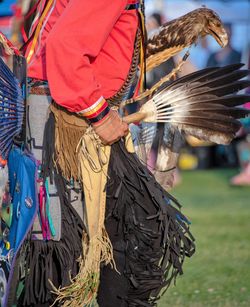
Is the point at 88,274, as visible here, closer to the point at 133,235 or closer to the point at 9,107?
the point at 133,235

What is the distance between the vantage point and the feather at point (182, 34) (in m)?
3.37

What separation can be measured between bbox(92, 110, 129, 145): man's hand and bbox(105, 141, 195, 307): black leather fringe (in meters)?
0.12

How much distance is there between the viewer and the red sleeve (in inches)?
111

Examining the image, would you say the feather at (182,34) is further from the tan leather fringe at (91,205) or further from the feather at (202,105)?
the tan leather fringe at (91,205)

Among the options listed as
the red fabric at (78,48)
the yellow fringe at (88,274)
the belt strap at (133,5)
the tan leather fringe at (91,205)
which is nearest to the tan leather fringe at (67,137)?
the tan leather fringe at (91,205)

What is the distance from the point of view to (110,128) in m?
2.96

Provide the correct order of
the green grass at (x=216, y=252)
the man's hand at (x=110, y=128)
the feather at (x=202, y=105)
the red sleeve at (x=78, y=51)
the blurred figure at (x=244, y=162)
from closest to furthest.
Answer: the red sleeve at (x=78, y=51) → the man's hand at (x=110, y=128) → the feather at (x=202, y=105) → the green grass at (x=216, y=252) → the blurred figure at (x=244, y=162)

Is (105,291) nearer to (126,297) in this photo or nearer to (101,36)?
(126,297)

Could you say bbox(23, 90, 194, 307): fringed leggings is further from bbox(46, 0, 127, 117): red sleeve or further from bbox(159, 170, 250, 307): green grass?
bbox(159, 170, 250, 307): green grass

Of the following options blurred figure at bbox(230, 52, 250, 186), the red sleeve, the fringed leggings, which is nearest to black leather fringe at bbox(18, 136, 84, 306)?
the fringed leggings

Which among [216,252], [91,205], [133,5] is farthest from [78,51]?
[216,252]

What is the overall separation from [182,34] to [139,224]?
2.99ft

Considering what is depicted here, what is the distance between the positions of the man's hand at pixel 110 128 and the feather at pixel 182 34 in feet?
2.03

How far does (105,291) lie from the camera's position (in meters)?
3.17
